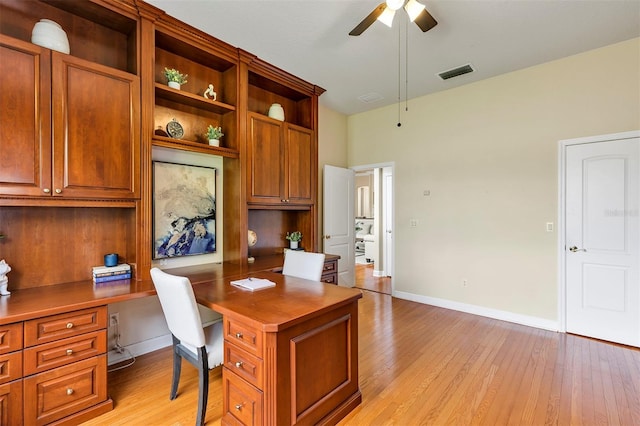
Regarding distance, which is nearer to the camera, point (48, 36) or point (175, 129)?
point (48, 36)

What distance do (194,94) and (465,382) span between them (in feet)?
11.3

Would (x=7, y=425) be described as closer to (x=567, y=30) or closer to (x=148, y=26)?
(x=148, y=26)

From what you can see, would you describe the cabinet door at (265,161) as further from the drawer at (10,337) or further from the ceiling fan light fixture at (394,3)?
the drawer at (10,337)

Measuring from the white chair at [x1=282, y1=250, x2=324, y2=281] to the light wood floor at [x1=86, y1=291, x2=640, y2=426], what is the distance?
90 centimetres

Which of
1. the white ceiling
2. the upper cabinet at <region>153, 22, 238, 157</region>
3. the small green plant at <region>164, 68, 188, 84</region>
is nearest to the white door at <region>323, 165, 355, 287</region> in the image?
the white ceiling

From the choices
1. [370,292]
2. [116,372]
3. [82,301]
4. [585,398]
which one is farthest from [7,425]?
[370,292]

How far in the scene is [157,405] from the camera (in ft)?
6.78

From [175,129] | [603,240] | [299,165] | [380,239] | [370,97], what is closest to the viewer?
[175,129]

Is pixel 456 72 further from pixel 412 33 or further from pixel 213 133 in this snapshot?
pixel 213 133

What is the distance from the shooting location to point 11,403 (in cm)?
164

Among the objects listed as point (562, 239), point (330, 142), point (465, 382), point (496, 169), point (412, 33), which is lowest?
point (465, 382)

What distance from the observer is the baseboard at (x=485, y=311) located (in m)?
3.41

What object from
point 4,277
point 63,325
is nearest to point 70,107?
point 4,277

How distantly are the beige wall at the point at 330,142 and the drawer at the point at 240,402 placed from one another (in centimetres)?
292
